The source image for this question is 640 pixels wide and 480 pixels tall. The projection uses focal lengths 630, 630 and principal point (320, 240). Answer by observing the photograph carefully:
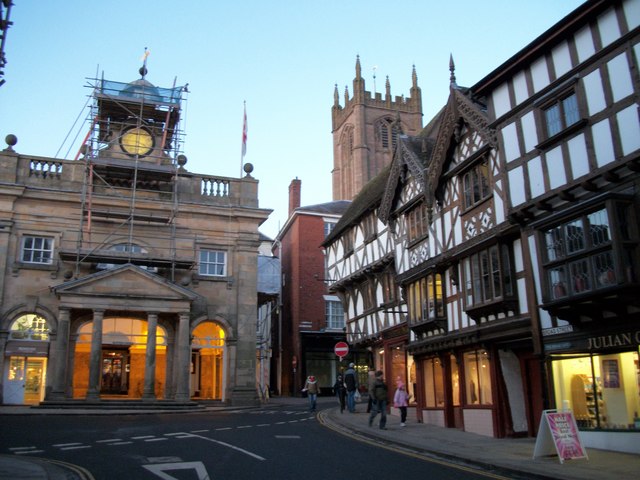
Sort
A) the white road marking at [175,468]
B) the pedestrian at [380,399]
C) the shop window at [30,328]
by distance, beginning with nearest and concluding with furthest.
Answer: the white road marking at [175,468] → the pedestrian at [380,399] → the shop window at [30,328]

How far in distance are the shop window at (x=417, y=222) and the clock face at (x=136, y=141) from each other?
18.7 meters

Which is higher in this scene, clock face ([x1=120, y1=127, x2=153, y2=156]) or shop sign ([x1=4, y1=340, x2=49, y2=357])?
clock face ([x1=120, y1=127, x2=153, y2=156])

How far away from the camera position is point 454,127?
18.4 m

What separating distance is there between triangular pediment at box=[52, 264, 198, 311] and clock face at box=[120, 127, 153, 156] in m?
8.67

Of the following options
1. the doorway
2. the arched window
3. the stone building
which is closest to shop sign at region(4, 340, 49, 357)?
the stone building

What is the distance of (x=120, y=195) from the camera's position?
32.6 m

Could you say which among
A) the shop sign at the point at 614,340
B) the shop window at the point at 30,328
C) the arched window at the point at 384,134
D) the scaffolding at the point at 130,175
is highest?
the arched window at the point at 384,134

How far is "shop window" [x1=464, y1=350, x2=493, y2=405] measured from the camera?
55.7 ft

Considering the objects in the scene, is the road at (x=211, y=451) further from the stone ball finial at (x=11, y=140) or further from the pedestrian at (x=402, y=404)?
the stone ball finial at (x=11, y=140)

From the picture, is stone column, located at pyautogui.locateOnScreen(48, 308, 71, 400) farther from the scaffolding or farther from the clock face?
the clock face

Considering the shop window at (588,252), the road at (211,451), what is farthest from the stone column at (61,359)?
the shop window at (588,252)

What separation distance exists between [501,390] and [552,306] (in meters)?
3.81

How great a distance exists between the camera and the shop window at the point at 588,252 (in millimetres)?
11703

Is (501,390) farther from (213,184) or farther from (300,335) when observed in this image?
(300,335)
